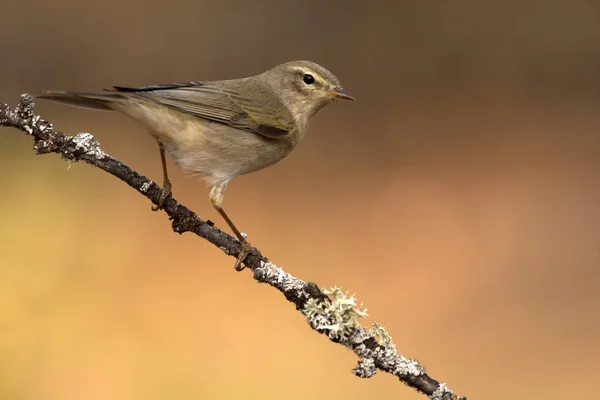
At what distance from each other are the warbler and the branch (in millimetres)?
307

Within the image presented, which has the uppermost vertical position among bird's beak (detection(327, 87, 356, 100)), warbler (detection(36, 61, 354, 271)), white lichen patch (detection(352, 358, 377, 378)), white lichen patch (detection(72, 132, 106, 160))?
bird's beak (detection(327, 87, 356, 100))

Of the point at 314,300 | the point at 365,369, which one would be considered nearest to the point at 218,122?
the point at 314,300

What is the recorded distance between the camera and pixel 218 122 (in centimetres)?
229

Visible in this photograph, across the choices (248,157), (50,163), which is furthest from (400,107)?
(248,157)

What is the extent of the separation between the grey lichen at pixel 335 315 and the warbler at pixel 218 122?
1.12 feet

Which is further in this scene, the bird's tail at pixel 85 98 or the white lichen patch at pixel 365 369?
the bird's tail at pixel 85 98

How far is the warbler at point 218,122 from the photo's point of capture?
6.84 feet

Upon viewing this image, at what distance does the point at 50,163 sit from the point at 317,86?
6.71 ft

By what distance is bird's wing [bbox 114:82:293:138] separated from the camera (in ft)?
7.16

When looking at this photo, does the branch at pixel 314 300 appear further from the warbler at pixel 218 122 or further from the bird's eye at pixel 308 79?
the bird's eye at pixel 308 79

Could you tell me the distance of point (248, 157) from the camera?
2.26 metres

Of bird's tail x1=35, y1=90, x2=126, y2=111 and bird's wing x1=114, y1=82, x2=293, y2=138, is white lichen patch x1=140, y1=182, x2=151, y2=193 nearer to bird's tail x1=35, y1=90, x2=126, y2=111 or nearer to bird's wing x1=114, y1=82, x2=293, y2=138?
bird's tail x1=35, y1=90, x2=126, y2=111

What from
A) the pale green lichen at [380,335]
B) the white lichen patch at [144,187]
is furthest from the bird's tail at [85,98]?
the pale green lichen at [380,335]

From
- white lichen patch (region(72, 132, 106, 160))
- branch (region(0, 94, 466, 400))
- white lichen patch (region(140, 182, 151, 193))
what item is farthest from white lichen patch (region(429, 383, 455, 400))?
white lichen patch (region(72, 132, 106, 160))
